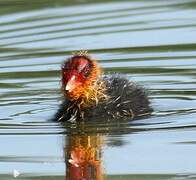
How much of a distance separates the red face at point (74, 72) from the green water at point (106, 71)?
0.43m

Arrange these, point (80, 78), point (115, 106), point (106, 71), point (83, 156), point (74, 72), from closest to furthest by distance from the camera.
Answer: point (83, 156) < point (74, 72) < point (80, 78) < point (115, 106) < point (106, 71)

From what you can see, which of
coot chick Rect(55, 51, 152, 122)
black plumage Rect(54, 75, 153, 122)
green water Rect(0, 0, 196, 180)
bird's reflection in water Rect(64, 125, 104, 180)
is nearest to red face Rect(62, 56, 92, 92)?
coot chick Rect(55, 51, 152, 122)

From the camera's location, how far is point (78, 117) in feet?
38.0

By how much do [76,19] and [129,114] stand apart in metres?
6.52

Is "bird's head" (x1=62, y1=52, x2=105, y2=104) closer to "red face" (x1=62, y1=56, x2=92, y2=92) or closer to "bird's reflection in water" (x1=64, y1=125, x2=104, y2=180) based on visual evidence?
"red face" (x1=62, y1=56, x2=92, y2=92)

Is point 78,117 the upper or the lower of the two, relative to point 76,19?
lower

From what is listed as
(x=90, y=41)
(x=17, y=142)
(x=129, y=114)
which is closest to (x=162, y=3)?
(x=90, y=41)

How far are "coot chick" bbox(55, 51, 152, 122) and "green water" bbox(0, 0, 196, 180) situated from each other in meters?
0.21

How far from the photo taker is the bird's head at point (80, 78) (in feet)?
37.1

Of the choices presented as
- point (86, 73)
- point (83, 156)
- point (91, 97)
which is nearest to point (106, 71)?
point (91, 97)

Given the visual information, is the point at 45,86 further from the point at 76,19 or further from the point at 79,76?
the point at 76,19

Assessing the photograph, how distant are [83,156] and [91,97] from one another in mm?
1750

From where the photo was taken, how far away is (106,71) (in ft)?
46.3

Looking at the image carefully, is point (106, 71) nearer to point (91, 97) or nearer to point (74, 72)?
point (91, 97)
